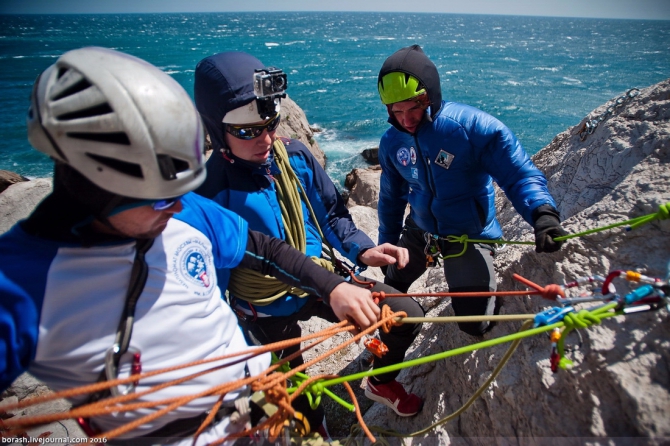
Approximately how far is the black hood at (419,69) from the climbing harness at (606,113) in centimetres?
182

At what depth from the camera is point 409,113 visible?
2.98 m

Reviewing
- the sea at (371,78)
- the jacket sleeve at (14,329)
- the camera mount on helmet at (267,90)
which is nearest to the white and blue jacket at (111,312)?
the jacket sleeve at (14,329)

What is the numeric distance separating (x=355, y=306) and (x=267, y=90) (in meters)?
1.35

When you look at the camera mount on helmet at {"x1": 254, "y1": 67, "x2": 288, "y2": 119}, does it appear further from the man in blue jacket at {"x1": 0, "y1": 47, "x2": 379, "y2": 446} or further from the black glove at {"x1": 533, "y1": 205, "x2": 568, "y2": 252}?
the black glove at {"x1": 533, "y1": 205, "x2": 568, "y2": 252}

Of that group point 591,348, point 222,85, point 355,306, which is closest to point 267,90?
point 222,85

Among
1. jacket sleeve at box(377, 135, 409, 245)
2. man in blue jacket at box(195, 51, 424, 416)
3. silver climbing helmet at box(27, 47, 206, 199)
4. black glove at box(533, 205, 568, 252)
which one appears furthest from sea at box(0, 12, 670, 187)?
silver climbing helmet at box(27, 47, 206, 199)

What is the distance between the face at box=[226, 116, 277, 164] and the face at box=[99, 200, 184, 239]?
0.88 metres

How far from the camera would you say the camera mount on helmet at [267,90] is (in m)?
2.23

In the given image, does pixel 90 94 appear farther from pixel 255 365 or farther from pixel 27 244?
pixel 255 365

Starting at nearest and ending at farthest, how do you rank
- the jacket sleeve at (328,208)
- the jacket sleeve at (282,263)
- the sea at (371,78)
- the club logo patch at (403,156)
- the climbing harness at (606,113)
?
the jacket sleeve at (282,263) → the jacket sleeve at (328,208) → the club logo patch at (403,156) → the climbing harness at (606,113) → the sea at (371,78)

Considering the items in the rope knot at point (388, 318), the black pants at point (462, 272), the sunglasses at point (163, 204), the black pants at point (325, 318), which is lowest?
the black pants at point (325, 318)

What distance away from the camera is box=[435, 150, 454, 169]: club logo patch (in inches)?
116

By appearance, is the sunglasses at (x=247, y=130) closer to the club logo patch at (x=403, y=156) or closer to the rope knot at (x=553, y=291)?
the club logo patch at (x=403, y=156)

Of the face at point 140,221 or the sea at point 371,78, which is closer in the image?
the face at point 140,221
